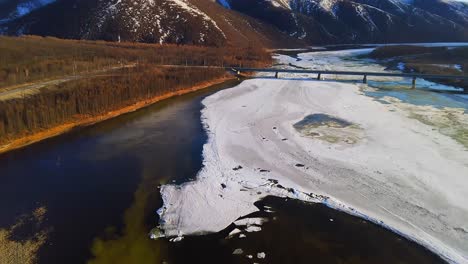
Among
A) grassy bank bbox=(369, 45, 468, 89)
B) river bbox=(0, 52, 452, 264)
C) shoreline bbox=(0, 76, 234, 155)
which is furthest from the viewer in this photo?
grassy bank bbox=(369, 45, 468, 89)

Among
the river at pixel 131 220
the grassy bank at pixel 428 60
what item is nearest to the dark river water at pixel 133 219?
the river at pixel 131 220

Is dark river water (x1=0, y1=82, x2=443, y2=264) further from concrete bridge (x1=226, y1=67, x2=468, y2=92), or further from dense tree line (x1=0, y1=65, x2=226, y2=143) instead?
concrete bridge (x1=226, y1=67, x2=468, y2=92)

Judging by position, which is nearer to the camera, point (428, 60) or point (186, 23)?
point (428, 60)

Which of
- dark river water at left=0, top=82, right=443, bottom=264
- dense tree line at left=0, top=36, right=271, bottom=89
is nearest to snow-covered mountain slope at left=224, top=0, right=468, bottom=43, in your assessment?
dense tree line at left=0, top=36, right=271, bottom=89

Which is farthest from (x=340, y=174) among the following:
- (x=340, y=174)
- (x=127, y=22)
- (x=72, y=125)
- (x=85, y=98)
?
(x=127, y=22)

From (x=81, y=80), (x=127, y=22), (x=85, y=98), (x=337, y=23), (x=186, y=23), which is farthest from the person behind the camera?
(x=337, y=23)

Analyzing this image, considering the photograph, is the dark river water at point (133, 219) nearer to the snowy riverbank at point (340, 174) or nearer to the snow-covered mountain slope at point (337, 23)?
the snowy riverbank at point (340, 174)

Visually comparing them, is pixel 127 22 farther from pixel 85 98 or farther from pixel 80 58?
pixel 85 98
